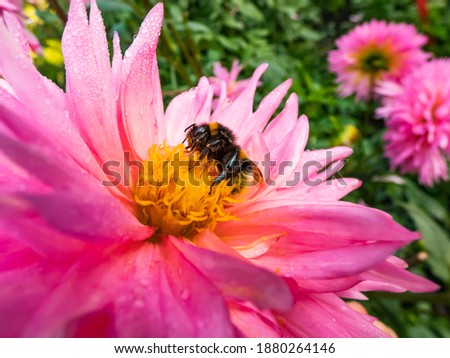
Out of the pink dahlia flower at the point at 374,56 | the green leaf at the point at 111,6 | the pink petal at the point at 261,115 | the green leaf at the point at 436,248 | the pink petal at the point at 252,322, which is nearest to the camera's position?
the pink petal at the point at 252,322

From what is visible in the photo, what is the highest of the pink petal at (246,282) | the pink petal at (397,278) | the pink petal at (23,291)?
the pink petal at (246,282)

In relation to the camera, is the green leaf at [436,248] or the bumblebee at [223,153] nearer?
the bumblebee at [223,153]

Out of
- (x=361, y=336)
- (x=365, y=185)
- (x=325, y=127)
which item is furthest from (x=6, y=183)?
(x=365, y=185)

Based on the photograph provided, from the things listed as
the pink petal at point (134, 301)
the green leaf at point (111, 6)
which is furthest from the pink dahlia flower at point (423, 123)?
the pink petal at point (134, 301)

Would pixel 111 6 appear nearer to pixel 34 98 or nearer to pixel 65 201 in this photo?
pixel 34 98

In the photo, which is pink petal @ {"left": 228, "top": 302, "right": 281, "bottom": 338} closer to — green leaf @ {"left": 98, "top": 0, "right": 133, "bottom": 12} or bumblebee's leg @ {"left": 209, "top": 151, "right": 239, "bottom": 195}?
bumblebee's leg @ {"left": 209, "top": 151, "right": 239, "bottom": 195}

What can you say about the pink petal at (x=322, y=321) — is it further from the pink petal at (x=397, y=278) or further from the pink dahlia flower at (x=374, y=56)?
the pink dahlia flower at (x=374, y=56)

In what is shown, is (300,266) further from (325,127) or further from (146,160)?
(325,127)

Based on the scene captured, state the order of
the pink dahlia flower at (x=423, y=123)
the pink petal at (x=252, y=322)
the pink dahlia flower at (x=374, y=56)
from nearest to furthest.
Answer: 1. the pink petal at (x=252, y=322)
2. the pink dahlia flower at (x=423, y=123)
3. the pink dahlia flower at (x=374, y=56)
